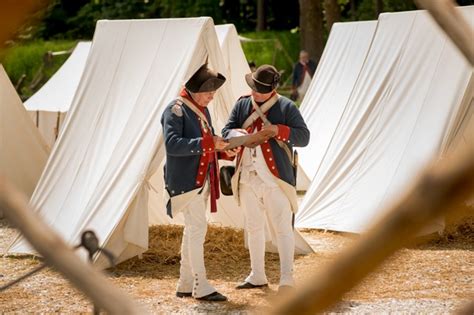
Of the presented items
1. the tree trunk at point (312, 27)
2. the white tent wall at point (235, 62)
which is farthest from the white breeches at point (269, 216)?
the tree trunk at point (312, 27)

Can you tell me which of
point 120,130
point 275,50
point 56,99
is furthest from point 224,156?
point 275,50

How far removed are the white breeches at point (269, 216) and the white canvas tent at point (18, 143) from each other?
3.71 m

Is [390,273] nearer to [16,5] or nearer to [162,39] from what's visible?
[162,39]

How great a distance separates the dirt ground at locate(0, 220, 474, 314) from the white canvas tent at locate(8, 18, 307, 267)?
0.29 metres

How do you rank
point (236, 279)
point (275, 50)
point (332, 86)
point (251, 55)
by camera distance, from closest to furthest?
point (236, 279), point (332, 86), point (275, 50), point (251, 55)

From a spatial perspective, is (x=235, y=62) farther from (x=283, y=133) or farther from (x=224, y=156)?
(x=283, y=133)

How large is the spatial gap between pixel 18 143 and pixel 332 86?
10.6 ft

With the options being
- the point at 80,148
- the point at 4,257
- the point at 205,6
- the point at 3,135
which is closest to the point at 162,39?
the point at 80,148

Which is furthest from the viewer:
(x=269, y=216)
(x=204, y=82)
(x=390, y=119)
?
(x=390, y=119)

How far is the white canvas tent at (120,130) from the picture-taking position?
7.12 meters

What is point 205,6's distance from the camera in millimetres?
32188

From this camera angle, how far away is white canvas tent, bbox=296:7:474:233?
26.6 ft

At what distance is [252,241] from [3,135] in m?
3.97

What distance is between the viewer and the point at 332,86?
34.9ft
